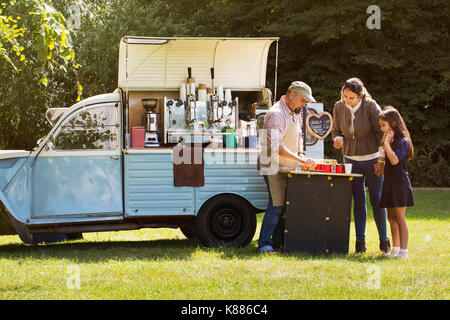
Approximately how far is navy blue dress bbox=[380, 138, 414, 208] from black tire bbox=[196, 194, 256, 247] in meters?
1.72

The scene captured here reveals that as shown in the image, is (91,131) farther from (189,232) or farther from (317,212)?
(317,212)

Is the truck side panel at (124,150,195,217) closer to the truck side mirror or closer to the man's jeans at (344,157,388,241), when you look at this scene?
the truck side mirror

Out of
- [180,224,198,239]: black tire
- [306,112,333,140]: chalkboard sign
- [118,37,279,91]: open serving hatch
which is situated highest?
[118,37,279,91]: open serving hatch

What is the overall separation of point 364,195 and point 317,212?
663mm

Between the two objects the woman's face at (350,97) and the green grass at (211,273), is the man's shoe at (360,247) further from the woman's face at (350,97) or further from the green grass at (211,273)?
the woman's face at (350,97)

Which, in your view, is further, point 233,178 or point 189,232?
point 189,232

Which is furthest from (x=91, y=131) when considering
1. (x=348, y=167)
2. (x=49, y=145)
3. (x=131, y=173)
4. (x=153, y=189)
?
(x=348, y=167)

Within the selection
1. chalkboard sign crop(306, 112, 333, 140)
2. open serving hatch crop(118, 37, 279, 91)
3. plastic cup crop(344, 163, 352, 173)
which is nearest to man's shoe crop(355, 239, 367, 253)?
plastic cup crop(344, 163, 352, 173)

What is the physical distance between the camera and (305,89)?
25.9 feet

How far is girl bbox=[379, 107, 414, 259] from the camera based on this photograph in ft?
25.0

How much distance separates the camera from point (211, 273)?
6652 millimetres

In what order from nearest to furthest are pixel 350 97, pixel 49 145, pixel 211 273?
1. pixel 211 273
2. pixel 350 97
3. pixel 49 145

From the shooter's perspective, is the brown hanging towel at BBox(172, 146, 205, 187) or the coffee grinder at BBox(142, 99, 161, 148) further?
the coffee grinder at BBox(142, 99, 161, 148)

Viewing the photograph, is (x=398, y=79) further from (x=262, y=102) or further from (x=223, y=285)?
(x=223, y=285)
